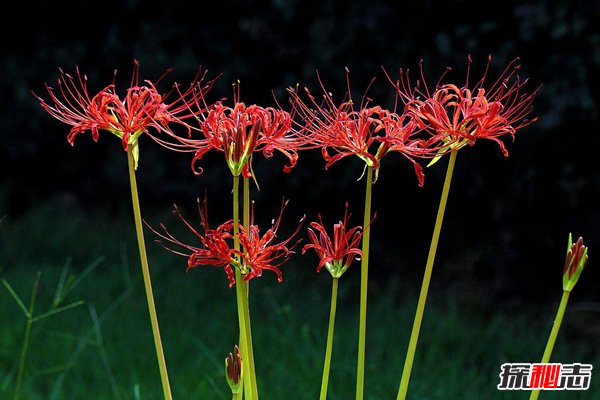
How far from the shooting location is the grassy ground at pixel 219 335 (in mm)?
2562

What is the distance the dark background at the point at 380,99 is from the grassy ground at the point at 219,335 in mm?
277

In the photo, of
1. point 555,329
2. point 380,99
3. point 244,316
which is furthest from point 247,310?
point 380,99

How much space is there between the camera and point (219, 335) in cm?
299

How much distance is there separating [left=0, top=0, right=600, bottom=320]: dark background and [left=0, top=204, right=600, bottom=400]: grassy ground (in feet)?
0.91

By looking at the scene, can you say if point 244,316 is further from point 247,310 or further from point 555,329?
point 555,329

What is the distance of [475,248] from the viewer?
148 inches

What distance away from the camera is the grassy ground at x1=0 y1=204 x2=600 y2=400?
8.41ft

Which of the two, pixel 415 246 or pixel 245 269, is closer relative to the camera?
pixel 245 269

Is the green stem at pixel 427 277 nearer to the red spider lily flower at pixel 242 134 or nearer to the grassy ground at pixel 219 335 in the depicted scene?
the red spider lily flower at pixel 242 134

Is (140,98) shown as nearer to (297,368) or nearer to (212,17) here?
(297,368)

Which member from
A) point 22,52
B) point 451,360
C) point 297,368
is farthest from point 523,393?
point 22,52

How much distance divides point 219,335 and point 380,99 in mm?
1129

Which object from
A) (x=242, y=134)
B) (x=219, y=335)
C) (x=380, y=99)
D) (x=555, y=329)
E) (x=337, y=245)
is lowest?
(x=219, y=335)

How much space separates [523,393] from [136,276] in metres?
1.67
